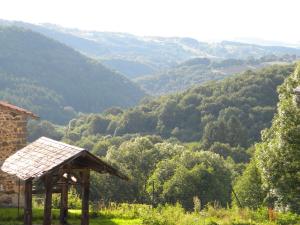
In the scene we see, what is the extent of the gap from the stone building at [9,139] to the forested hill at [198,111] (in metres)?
108

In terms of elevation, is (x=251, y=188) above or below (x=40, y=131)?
above

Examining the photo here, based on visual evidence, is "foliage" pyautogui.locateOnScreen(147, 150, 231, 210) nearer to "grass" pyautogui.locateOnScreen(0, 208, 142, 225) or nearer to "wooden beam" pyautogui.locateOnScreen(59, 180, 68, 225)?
"grass" pyautogui.locateOnScreen(0, 208, 142, 225)

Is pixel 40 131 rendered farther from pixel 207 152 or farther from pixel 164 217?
pixel 164 217

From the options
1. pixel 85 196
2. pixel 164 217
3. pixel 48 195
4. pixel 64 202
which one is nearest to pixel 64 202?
pixel 64 202

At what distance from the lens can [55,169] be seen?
1457cm

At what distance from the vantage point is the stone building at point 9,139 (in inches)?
987

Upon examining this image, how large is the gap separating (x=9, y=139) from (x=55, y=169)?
37.8 feet

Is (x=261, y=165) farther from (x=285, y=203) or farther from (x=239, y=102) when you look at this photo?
(x=239, y=102)

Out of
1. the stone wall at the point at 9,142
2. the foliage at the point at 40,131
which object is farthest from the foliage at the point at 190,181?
the foliage at the point at 40,131

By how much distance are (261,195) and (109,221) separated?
104ft

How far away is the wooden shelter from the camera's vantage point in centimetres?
1481

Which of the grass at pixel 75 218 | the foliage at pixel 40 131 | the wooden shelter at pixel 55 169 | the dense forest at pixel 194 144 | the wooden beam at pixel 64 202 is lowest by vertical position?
the foliage at pixel 40 131

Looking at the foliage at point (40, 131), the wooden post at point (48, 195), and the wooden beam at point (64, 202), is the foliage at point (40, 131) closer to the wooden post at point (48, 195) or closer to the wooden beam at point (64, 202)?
the wooden beam at point (64, 202)

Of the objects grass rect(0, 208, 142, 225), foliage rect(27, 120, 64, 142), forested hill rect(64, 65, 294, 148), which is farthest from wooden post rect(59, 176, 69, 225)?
foliage rect(27, 120, 64, 142)
